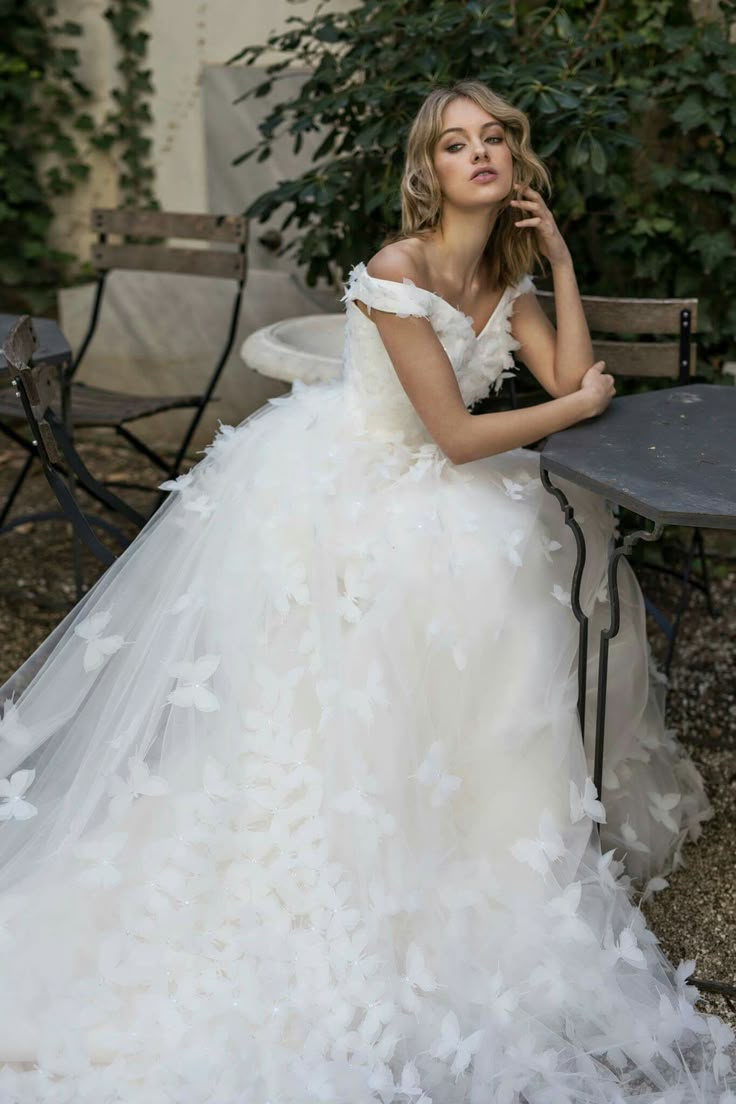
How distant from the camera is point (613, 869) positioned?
A: 221cm

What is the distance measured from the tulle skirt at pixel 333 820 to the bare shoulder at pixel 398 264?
0.32 metres

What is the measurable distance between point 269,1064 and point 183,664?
0.68 meters

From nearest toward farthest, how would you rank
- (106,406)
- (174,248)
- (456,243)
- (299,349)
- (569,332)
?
(456,243) < (569,332) < (299,349) < (106,406) < (174,248)

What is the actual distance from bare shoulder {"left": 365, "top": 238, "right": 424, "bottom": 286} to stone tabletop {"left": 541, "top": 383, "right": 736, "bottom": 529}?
1.34ft

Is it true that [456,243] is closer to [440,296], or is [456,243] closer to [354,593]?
[440,296]

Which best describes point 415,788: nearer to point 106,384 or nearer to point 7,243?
point 106,384

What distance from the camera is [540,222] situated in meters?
2.41

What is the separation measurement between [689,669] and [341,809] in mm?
1631

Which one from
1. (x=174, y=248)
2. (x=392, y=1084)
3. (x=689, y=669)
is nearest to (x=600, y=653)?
(x=392, y=1084)

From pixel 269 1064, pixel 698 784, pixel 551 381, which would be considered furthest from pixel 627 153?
pixel 269 1064

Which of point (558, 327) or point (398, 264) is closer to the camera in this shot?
point (398, 264)

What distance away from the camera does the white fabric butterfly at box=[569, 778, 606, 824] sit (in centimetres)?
210

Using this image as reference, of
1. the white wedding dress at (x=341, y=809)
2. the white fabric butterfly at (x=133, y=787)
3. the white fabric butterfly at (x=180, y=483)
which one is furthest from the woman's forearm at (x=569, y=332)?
the white fabric butterfly at (x=133, y=787)

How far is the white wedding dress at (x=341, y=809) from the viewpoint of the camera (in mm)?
1873
